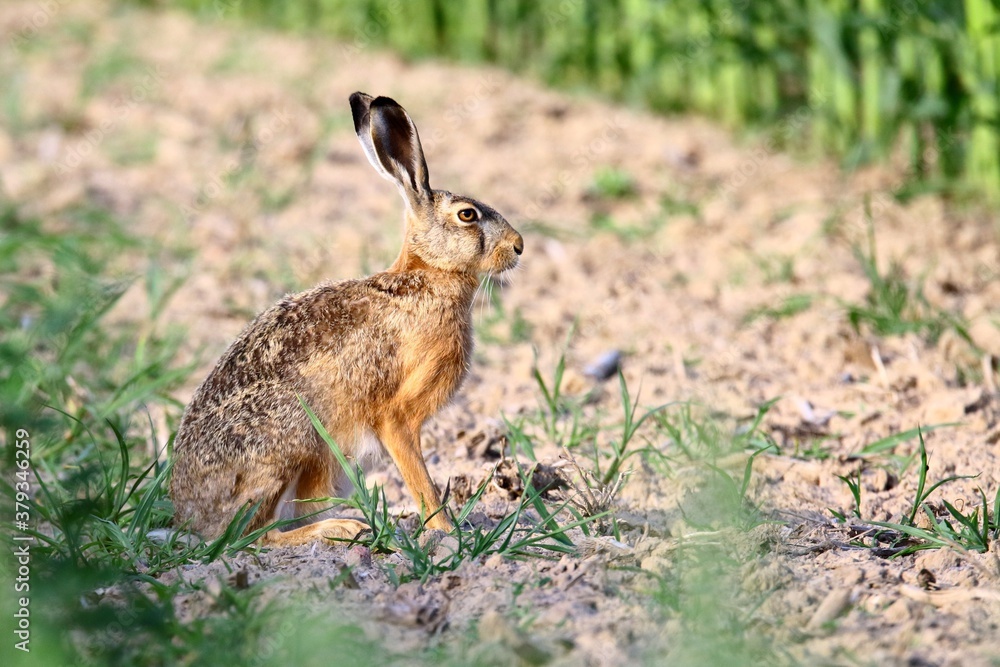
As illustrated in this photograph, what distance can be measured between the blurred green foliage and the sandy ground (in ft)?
1.07

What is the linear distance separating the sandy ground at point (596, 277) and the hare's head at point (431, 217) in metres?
0.90

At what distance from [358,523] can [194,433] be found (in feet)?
2.29

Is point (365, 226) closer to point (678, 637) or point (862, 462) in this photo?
point (862, 462)

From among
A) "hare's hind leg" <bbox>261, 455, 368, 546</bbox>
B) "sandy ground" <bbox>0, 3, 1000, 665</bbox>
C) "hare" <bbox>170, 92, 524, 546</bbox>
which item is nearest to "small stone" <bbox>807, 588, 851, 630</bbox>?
"sandy ground" <bbox>0, 3, 1000, 665</bbox>

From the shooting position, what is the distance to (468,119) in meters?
10.8

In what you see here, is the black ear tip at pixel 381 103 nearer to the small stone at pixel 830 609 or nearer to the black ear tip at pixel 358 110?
the black ear tip at pixel 358 110

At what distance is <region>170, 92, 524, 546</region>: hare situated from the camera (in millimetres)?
4344

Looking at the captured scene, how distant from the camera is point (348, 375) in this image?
4.51 metres

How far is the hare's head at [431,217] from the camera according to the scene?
486 centimetres

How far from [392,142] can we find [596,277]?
3.16m

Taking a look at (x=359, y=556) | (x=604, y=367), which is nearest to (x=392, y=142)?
(x=359, y=556)

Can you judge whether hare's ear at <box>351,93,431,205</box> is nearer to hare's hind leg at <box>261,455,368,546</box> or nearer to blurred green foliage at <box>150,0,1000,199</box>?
hare's hind leg at <box>261,455,368,546</box>

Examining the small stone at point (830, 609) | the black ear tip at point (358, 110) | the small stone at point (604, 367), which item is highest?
the black ear tip at point (358, 110)

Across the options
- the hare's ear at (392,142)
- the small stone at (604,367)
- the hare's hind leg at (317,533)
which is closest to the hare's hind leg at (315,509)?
the hare's hind leg at (317,533)
